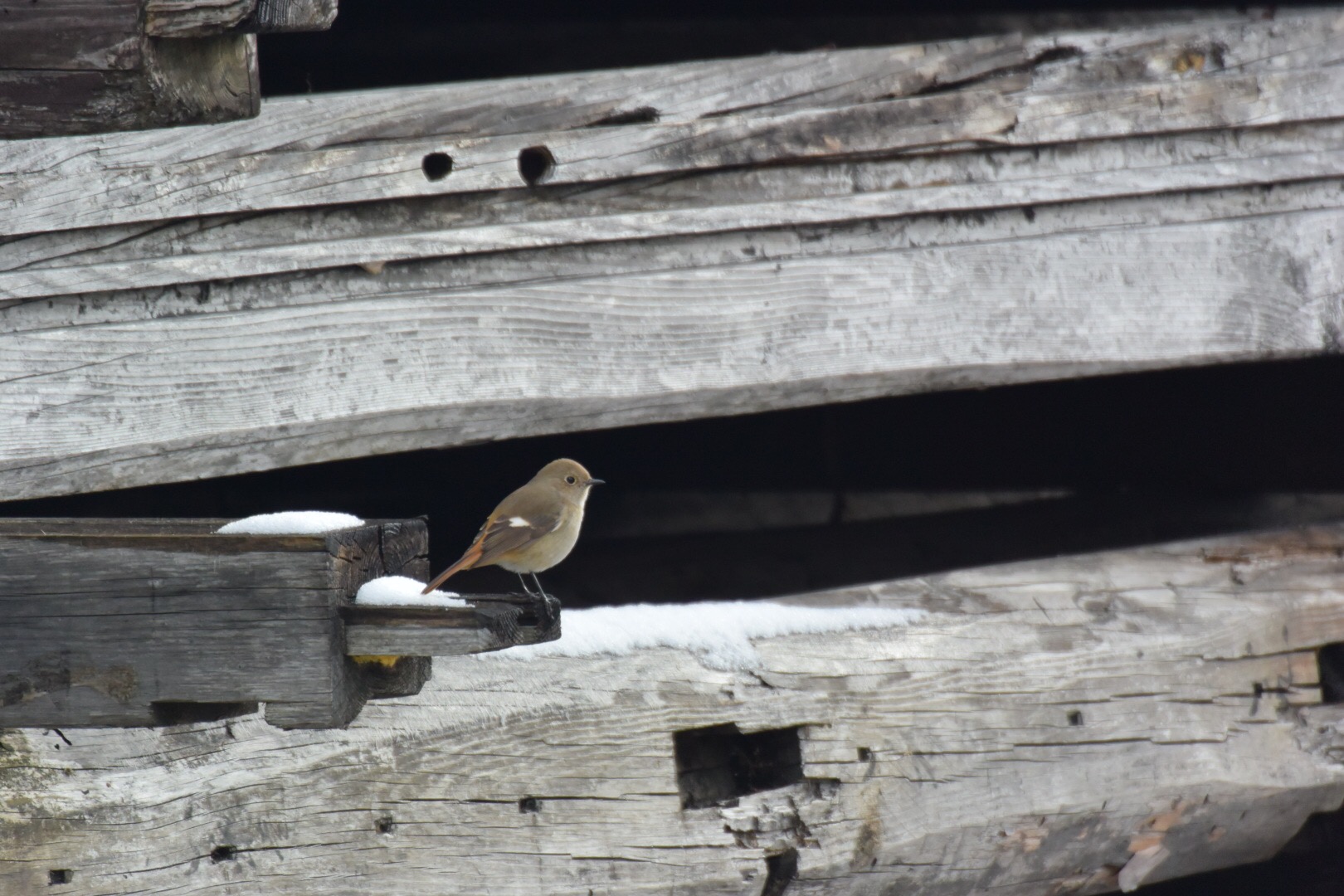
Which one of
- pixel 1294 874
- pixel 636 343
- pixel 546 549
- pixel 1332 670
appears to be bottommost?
pixel 1294 874

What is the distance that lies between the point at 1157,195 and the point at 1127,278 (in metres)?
0.27

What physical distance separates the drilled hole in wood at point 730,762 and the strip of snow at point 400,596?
1.08 metres

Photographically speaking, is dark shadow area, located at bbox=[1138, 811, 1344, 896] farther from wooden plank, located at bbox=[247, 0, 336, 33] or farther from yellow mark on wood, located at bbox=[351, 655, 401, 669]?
wooden plank, located at bbox=[247, 0, 336, 33]

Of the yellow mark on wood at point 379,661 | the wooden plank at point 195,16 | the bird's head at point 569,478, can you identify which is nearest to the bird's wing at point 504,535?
the bird's head at point 569,478

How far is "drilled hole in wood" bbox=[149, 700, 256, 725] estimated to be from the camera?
218 centimetres

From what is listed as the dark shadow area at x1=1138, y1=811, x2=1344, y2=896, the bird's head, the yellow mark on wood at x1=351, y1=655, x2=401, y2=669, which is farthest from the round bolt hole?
the dark shadow area at x1=1138, y1=811, x2=1344, y2=896

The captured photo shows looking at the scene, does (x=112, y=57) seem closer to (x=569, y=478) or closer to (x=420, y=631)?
(x=420, y=631)

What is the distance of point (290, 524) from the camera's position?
2.21 m

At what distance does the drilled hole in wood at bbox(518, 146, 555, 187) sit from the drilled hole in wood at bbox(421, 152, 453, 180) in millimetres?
173

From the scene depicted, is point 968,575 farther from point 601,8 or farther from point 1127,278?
point 601,8

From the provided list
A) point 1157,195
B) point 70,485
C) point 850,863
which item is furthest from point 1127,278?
point 70,485

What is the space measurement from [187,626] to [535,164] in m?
1.55

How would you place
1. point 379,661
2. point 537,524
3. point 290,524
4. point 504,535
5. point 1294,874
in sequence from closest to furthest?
point 290,524, point 379,661, point 504,535, point 537,524, point 1294,874

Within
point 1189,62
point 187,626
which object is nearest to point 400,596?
point 187,626
